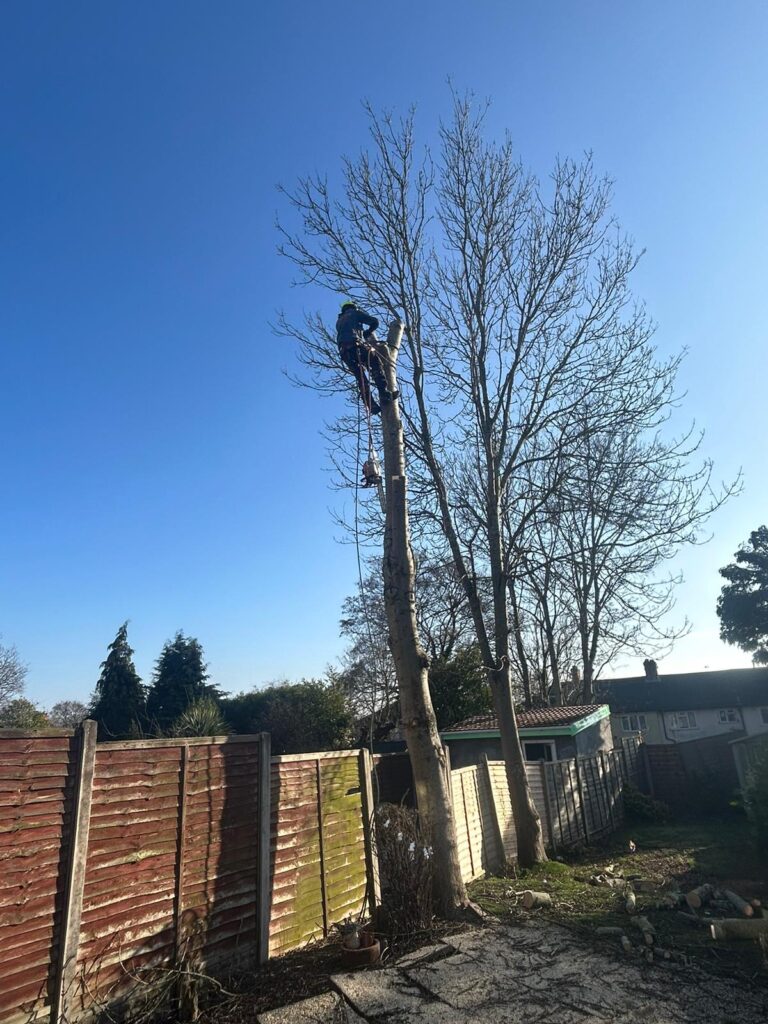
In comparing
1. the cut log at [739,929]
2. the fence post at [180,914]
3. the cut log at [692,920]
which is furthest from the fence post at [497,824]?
the fence post at [180,914]

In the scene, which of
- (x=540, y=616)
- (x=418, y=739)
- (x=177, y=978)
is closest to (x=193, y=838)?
(x=177, y=978)

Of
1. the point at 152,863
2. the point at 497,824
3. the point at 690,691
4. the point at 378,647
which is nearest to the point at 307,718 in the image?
the point at 378,647

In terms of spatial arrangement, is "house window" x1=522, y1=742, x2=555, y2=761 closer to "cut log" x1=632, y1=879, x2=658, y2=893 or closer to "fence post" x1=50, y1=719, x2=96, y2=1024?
"cut log" x1=632, y1=879, x2=658, y2=893

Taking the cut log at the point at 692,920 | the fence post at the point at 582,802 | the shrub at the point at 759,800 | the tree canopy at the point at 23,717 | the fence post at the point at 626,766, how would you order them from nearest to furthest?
→ the cut log at the point at 692,920 → the shrub at the point at 759,800 → the fence post at the point at 582,802 → the fence post at the point at 626,766 → the tree canopy at the point at 23,717

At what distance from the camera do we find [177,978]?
444cm

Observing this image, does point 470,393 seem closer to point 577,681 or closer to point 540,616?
point 540,616

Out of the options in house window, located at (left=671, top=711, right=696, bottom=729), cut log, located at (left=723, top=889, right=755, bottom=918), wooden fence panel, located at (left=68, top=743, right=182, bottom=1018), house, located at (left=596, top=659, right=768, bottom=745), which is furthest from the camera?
house window, located at (left=671, top=711, right=696, bottom=729)

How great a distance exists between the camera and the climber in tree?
8000 mm

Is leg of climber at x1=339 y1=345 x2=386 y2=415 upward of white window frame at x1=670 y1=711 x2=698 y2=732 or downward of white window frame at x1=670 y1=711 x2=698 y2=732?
upward

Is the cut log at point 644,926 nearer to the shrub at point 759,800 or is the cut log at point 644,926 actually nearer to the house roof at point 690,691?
the shrub at point 759,800

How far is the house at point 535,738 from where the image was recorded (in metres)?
16.6

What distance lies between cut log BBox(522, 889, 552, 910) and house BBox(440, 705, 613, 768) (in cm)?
911

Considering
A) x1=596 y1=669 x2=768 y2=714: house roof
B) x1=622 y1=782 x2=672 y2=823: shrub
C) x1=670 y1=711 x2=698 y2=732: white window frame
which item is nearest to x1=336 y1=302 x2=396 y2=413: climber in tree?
x1=622 y1=782 x2=672 y2=823: shrub

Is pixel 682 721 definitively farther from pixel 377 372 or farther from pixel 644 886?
pixel 377 372
